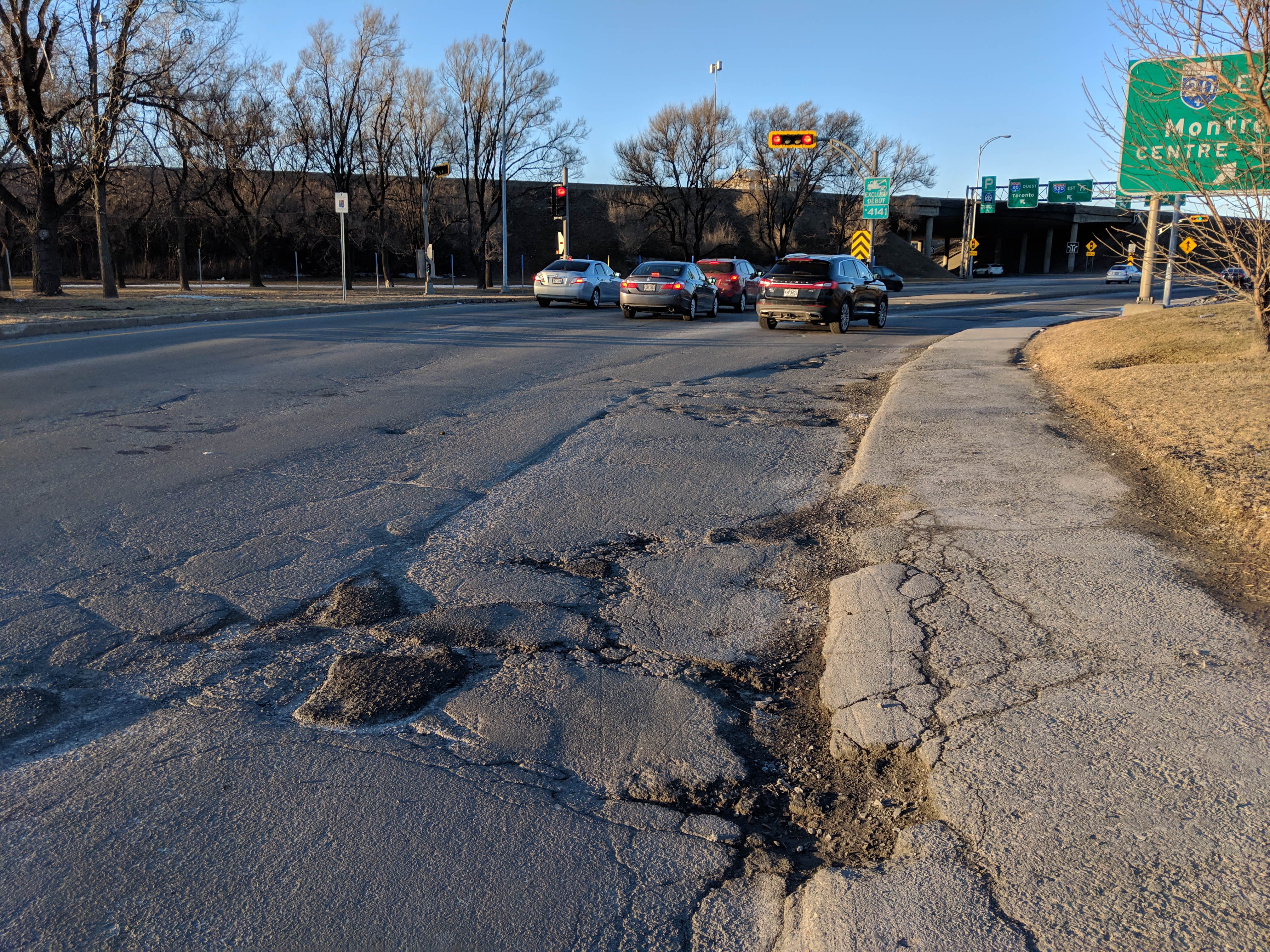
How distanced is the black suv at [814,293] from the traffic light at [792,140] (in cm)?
1092

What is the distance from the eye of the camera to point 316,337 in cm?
1778

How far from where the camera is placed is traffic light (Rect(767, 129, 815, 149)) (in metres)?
32.2

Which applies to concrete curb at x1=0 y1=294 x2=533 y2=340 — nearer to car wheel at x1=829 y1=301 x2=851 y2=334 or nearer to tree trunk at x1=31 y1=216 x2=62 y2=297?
tree trunk at x1=31 y1=216 x2=62 y2=297

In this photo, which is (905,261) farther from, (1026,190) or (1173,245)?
(1173,245)

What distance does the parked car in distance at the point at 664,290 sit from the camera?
2473 cm

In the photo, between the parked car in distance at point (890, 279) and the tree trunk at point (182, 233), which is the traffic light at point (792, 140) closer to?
the parked car in distance at point (890, 279)

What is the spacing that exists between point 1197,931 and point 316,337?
17280 mm

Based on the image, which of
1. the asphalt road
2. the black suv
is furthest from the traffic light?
the asphalt road

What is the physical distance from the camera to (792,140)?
32.6 metres

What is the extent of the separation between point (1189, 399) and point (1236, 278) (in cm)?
617

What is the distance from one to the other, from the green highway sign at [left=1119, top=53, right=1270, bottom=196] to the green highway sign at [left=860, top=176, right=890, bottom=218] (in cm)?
2734


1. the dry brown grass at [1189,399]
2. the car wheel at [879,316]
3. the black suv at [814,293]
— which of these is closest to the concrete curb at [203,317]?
the black suv at [814,293]

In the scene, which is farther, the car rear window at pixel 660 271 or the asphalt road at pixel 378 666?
the car rear window at pixel 660 271

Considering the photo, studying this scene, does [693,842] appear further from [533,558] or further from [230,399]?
[230,399]
